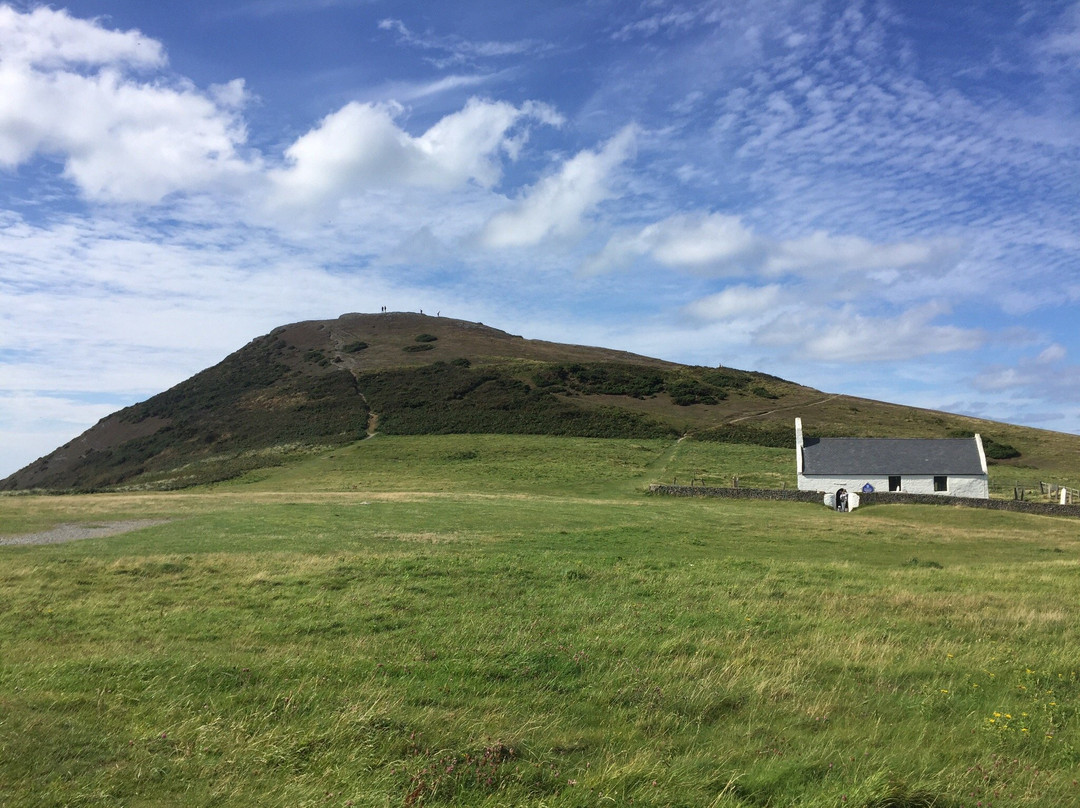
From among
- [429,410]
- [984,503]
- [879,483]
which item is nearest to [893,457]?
[879,483]

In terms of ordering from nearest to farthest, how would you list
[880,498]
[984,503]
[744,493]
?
[984,503]
[880,498]
[744,493]

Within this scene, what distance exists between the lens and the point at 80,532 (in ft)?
95.7

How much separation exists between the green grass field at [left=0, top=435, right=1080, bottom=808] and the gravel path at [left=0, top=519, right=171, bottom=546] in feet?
16.1

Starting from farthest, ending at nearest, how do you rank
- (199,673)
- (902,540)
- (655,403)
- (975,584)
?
1. (655,403)
2. (902,540)
3. (975,584)
4. (199,673)

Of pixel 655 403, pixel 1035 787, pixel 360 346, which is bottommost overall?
pixel 1035 787

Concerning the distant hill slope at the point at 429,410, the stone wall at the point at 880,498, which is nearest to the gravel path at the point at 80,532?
the stone wall at the point at 880,498

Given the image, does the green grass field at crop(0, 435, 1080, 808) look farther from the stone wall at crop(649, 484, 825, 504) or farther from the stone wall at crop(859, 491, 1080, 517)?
the stone wall at crop(649, 484, 825, 504)

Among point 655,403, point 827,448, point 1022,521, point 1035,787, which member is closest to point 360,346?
point 655,403

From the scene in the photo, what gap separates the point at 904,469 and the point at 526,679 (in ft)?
173

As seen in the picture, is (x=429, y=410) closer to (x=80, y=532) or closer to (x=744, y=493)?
(x=744, y=493)

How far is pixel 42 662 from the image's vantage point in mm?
9328

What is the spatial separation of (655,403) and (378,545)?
7794 centimetres

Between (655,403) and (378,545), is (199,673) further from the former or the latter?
(655,403)

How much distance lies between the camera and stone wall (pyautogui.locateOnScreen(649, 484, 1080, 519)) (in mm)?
42375
